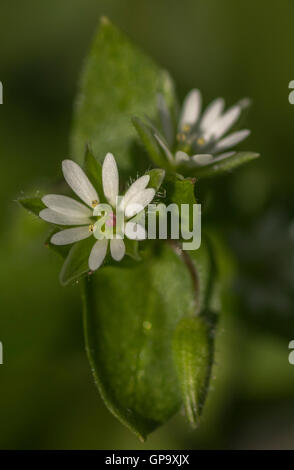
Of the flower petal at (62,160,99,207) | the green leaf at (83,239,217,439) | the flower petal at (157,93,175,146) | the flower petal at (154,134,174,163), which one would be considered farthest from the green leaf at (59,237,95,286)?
the flower petal at (157,93,175,146)

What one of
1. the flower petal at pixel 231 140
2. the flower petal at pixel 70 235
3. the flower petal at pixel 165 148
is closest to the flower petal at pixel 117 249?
the flower petal at pixel 70 235

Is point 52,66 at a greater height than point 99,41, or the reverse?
point 52,66

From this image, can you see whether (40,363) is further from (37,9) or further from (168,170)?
(37,9)

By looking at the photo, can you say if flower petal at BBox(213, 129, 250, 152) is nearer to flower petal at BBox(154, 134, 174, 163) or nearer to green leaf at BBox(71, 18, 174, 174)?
flower petal at BBox(154, 134, 174, 163)

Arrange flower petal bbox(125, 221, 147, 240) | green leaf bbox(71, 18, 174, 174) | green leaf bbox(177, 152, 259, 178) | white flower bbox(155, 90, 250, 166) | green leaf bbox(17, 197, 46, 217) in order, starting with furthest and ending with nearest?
green leaf bbox(71, 18, 174, 174), white flower bbox(155, 90, 250, 166), green leaf bbox(177, 152, 259, 178), green leaf bbox(17, 197, 46, 217), flower petal bbox(125, 221, 147, 240)

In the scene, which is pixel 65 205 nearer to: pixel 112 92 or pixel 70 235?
pixel 70 235

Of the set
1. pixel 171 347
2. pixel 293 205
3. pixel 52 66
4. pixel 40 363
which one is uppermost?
pixel 52 66

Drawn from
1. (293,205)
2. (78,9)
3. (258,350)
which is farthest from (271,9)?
(258,350)

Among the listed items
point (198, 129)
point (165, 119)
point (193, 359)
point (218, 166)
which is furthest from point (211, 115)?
point (193, 359)
